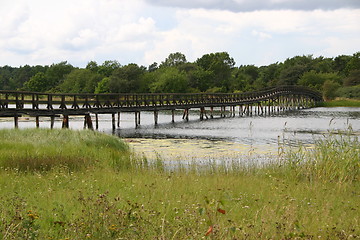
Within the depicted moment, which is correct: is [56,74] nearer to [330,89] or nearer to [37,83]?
[37,83]

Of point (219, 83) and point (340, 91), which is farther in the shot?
point (219, 83)

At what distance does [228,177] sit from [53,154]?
6.86 m

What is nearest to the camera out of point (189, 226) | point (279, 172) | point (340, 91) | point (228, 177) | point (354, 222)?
point (189, 226)

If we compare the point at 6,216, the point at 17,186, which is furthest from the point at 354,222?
the point at 17,186

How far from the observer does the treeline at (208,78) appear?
113500 millimetres

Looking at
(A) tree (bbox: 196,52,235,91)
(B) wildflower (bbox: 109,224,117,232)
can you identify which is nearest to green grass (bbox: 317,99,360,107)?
(A) tree (bbox: 196,52,235,91)

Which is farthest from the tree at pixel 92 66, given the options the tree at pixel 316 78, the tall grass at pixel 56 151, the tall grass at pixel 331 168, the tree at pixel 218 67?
the tall grass at pixel 331 168

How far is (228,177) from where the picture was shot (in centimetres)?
1359

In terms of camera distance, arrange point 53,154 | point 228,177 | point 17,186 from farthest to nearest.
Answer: point 53,154 → point 228,177 → point 17,186

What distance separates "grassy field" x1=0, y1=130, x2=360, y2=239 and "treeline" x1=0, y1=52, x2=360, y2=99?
90.0 metres

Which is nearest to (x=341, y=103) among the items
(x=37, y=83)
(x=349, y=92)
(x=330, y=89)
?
(x=349, y=92)

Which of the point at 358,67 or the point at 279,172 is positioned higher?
the point at 358,67

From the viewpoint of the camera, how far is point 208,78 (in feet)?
416

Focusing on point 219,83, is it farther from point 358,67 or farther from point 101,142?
point 101,142
